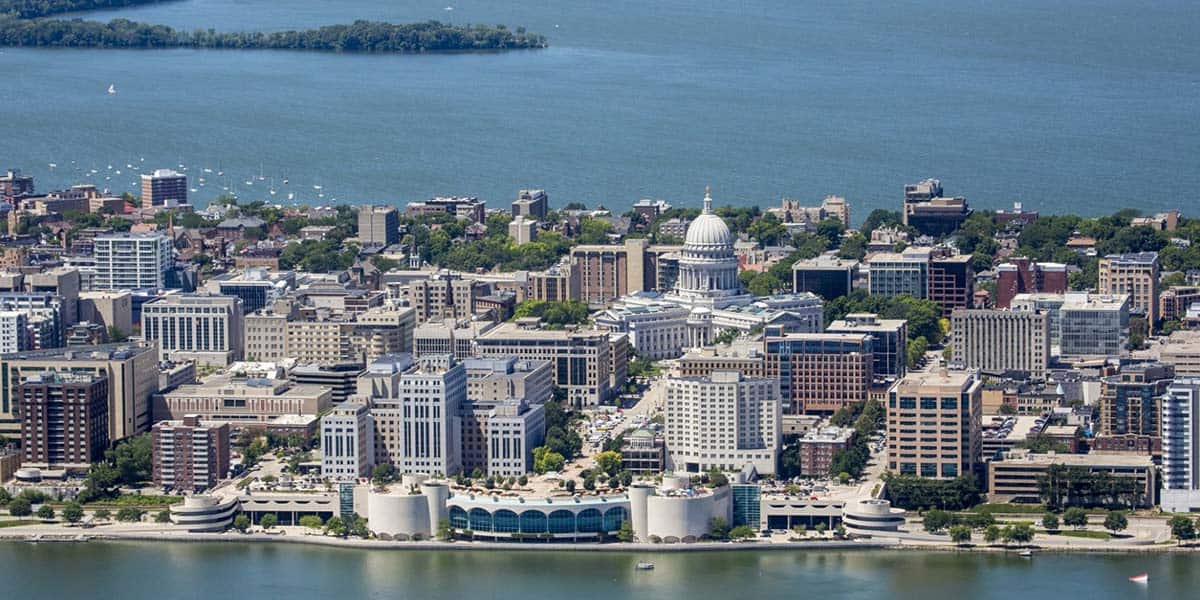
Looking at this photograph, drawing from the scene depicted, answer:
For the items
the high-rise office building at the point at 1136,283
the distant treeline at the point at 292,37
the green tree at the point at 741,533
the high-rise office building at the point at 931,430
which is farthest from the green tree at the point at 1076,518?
the distant treeline at the point at 292,37

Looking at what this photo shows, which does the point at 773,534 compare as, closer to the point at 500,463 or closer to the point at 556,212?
the point at 500,463

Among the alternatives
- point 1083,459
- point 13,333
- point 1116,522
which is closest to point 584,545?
point 1116,522

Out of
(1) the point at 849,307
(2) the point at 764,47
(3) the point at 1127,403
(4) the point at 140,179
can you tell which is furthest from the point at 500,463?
(2) the point at 764,47

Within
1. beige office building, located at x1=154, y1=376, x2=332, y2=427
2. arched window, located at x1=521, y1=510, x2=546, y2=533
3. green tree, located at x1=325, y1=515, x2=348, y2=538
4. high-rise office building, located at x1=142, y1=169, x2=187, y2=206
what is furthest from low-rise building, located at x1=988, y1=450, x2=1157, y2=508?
high-rise office building, located at x1=142, y1=169, x2=187, y2=206

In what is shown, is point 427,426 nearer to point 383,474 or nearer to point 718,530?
point 383,474

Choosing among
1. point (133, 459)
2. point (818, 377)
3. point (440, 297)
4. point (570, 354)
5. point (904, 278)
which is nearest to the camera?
point (133, 459)

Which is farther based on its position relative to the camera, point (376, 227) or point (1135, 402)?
point (376, 227)
